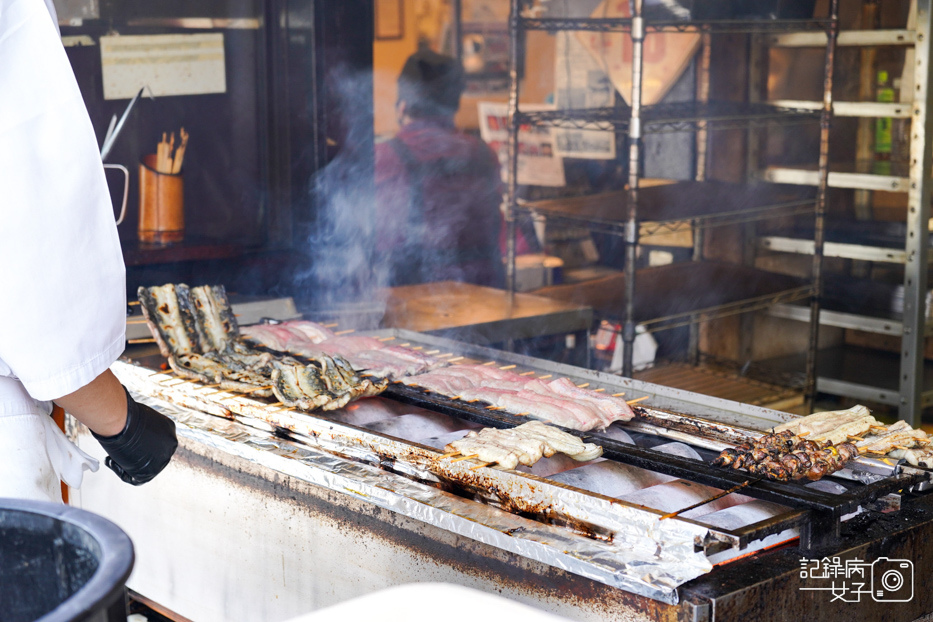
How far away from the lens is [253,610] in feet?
9.92

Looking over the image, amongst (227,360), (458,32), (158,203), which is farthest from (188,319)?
(458,32)

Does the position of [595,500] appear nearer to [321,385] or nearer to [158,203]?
[321,385]

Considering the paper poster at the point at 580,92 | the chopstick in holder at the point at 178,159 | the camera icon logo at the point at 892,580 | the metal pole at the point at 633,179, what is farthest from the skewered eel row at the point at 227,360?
the paper poster at the point at 580,92

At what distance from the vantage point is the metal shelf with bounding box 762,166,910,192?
202 inches

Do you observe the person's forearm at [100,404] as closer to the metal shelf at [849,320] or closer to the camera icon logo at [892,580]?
the camera icon logo at [892,580]

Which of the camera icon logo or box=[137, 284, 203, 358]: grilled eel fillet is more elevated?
box=[137, 284, 203, 358]: grilled eel fillet

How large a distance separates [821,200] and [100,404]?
14.6 ft

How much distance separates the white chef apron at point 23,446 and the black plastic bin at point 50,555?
1.89 feet

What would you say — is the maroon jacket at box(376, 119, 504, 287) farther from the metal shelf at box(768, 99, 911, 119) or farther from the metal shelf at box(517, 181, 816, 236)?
the metal shelf at box(768, 99, 911, 119)

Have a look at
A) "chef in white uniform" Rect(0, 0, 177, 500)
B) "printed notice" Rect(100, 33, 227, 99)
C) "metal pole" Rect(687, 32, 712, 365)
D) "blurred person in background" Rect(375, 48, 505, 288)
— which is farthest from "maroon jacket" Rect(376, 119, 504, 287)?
"chef in white uniform" Rect(0, 0, 177, 500)

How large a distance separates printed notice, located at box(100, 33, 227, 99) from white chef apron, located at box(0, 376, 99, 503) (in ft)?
9.13

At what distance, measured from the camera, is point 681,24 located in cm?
478

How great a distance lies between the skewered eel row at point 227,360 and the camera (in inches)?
121

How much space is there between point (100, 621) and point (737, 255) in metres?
5.66
